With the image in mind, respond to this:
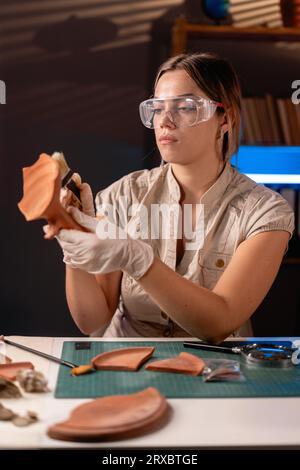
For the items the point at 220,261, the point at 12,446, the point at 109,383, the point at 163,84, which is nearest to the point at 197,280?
the point at 220,261

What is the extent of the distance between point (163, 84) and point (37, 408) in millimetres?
1166

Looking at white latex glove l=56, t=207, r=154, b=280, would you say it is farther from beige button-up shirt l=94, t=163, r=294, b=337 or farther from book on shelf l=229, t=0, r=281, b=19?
book on shelf l=229, t=0, r=281, b=19

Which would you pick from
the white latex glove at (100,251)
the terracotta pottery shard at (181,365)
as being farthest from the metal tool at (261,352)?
the white latex glove at (100,251)

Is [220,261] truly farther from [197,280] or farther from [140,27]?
[140,27]

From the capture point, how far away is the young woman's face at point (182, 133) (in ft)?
6.70

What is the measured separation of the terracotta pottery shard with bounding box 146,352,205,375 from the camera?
1.53 metres

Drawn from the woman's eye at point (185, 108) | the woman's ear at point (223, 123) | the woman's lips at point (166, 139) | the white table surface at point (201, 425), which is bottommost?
the white table surface at point (201, 425)

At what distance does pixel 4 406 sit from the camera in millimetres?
1304

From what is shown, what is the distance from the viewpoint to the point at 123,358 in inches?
63.3

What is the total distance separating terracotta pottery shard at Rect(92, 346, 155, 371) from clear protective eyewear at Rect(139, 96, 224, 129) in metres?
0.69

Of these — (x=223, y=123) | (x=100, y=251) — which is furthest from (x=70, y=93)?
(x=100, y=251)

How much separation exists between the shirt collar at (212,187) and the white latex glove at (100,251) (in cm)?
52

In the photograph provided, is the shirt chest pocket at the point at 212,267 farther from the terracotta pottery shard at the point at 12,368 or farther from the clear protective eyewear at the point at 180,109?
the terracotta pottery shard at the point at 12,368

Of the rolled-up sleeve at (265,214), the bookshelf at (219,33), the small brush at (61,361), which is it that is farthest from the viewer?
the bookshelf at (219,33)
